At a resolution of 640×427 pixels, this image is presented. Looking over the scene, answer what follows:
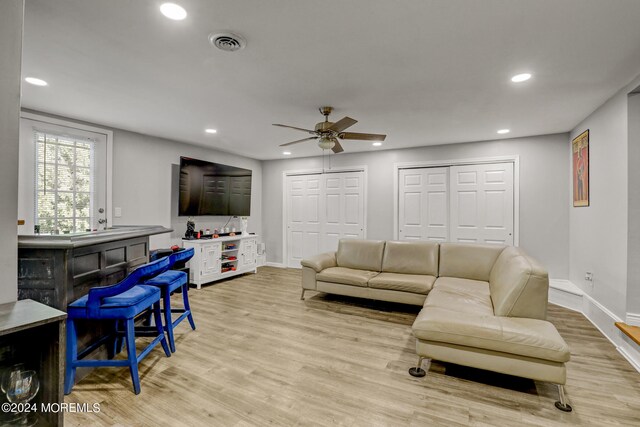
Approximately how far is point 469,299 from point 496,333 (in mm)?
846

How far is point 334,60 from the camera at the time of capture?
2.37 meters

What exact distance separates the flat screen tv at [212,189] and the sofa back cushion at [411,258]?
3.18m

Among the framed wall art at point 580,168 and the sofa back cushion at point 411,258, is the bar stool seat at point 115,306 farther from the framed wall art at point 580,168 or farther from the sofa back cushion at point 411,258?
the framed wall art at point 580,168

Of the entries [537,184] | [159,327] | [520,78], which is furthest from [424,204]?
[159,327]

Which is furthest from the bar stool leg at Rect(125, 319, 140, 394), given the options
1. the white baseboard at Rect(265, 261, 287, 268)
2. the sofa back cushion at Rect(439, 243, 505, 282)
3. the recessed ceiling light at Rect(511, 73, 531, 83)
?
the white baseboard at Rect(265, 261, 287, 268)

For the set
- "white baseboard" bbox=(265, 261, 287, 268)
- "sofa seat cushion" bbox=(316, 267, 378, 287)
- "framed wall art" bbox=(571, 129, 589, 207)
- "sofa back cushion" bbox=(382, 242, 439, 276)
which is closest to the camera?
"framed wall art" bbox=(571, 129, 589, 207)

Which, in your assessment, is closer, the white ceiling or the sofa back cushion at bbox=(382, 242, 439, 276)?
the white ceiling

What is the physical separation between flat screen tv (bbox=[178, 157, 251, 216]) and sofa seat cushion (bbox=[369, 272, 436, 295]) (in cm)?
328

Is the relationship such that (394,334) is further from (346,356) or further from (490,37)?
(490,37)

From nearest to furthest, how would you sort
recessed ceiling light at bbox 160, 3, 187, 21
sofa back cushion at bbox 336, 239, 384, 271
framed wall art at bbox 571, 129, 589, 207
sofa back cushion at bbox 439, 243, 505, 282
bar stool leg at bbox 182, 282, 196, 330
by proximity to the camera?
A: recessed ceiling light at bbox 160, 3, 187, 21 → bar stool leg at bbox 182, 282, 196, 330 → framed wall art at bbox 571, 129, 589, 207 → sofa back cushion at bbox 439, 243, 505, 282 → sofa back cushion at bbox 336, 239, 384, 271

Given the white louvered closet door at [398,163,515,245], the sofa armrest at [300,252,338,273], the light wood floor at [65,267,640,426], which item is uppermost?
the white louvered closet door at [398,163,515,245]

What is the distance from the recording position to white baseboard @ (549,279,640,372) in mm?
2627

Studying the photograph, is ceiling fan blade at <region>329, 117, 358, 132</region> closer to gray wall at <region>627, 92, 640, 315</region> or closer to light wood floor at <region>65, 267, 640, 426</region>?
light wood floor at <region>65, 267, 640, 426</region>

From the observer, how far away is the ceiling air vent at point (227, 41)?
204 cm
